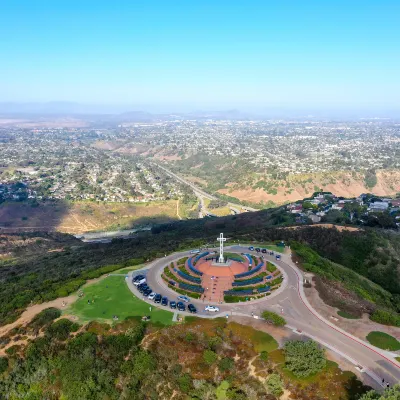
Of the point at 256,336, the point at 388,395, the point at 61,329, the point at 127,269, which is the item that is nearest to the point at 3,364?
the point at 61,329

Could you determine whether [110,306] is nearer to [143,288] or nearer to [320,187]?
[143,288]

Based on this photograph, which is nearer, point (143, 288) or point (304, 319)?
point (304, 319)

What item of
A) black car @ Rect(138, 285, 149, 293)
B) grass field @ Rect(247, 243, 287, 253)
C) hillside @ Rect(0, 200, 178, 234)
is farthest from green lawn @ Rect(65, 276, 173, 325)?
hillside @ Rect(0, 200, 178, 234)

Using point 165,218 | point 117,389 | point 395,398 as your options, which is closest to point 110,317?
point 117,389

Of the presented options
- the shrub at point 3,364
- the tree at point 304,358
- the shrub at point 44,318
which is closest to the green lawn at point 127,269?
the shrub at point 44,318

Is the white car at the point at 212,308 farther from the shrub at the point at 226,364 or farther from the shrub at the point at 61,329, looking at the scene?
the shrub at the point at 61,329

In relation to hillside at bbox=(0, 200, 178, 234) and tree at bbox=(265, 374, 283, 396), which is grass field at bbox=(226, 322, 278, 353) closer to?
tree at bbox=(265, 374, 283, 396)
